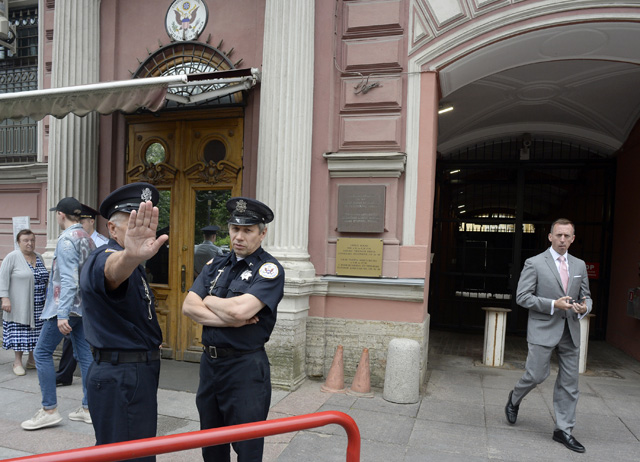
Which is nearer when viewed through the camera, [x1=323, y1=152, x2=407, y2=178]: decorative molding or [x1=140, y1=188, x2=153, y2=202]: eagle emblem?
[x1=140, y1=188, x2=153, y2=202]: eagle emblem

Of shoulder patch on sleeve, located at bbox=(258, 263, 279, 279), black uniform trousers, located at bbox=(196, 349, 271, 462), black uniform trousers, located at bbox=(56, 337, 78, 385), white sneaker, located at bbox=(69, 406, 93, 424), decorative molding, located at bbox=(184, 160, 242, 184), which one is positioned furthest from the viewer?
decorative molding, located at bbox=(184, 160, 242, 184)

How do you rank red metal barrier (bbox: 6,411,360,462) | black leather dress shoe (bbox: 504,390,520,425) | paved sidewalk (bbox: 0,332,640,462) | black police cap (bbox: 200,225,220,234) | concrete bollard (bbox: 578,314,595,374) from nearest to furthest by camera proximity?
1. red metal barrier (bbox: 6,411,360,462)
2. paved sidewalk (bbox: 0,332,640,462)
3. black leather dress shoe (bbox: 504,390,520,425)
4. black police cap (bbox: 200,225,220,234)
5. concrete bollard (bbox: 578,314,595,374)

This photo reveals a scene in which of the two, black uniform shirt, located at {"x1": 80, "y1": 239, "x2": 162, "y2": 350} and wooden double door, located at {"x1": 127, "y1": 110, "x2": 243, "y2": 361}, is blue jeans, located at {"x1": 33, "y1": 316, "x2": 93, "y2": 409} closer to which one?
black uniform shirt, located at {"x1": 80, "y1": 239, "x2": 162, "y2": 350}

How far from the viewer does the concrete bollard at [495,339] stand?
6.91m

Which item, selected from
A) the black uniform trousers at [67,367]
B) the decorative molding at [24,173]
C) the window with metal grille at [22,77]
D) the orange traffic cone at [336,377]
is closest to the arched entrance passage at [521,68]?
the orange traffic cone at [336,377]

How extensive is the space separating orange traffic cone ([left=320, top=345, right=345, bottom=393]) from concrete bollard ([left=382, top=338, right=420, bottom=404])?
1.88 ft

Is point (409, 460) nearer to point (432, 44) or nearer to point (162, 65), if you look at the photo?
point (432, 44)

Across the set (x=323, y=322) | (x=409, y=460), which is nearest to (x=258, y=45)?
(x=323, y=322)

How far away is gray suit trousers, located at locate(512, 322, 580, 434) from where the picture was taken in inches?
164

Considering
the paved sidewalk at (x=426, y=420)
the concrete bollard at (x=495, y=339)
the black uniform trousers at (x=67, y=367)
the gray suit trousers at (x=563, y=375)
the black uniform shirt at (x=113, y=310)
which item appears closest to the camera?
the black uniform shirt at (x=113, y=310)

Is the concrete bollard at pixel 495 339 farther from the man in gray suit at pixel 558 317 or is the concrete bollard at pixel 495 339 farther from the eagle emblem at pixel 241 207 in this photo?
the eagle emblem at pixel 241 207

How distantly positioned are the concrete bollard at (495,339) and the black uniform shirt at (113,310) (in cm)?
573

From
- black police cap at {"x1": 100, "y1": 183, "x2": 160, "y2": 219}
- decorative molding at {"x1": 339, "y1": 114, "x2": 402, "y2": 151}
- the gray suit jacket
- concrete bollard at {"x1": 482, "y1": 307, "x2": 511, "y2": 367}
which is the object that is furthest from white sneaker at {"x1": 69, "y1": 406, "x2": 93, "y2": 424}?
concrete bollard at {"x1": 482, "y1": 307, "x2": 511, "y2": 367}

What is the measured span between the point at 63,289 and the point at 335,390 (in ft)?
10.5
